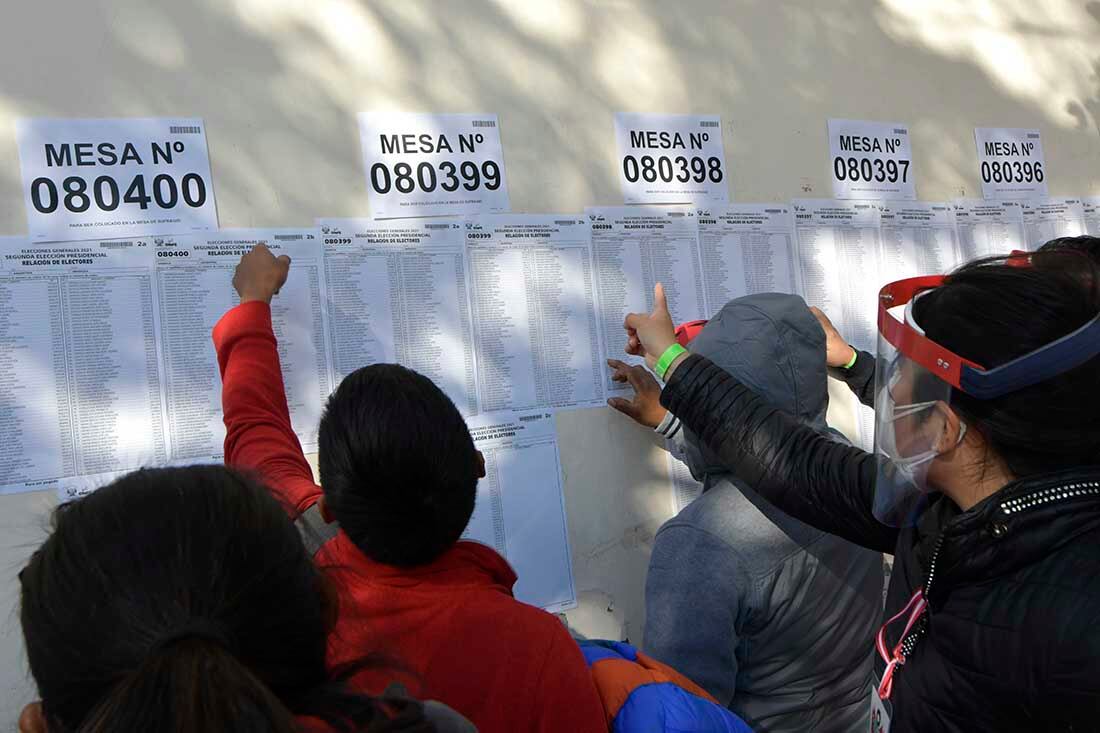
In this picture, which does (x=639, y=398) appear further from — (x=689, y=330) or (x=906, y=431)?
(x=906, y=431)

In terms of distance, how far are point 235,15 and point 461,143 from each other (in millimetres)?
484

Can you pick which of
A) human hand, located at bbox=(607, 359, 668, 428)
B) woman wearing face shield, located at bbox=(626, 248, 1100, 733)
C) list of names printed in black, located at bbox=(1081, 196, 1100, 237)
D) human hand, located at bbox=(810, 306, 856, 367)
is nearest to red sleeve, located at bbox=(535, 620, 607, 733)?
woman wearing face shield, located at bbox=(626, 248, 1100, 733)

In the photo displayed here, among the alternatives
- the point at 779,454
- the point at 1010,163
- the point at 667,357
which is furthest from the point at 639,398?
the point at 1010,163

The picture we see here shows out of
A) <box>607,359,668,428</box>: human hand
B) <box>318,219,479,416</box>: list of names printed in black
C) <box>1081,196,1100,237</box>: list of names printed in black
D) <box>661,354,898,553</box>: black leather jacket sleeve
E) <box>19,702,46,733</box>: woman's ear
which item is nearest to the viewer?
<box>19,702,46,733</box>: woman's ear

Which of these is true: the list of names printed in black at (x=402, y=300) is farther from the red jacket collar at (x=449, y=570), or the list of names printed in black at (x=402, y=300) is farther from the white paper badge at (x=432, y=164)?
the red jacket collar at (x=449, y=570)

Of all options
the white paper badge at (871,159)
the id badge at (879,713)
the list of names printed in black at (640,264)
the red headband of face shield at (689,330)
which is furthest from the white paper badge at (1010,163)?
the id badge at (879,713)

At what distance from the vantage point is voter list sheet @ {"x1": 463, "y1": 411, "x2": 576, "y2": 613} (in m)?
1.87

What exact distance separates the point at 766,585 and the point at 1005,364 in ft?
1.86

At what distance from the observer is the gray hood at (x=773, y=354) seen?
153 centimetres

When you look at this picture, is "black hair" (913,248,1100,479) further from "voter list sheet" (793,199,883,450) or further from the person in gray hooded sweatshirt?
"voter list sheet" (793,199,883,450)

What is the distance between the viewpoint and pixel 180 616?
584 mm

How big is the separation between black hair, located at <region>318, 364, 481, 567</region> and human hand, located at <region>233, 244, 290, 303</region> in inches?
25.4

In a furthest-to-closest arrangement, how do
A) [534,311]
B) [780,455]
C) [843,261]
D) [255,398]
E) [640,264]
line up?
1. [843,261]
2. [640,264]
3. [534,311]
4. [255,398]
5. [780,455]

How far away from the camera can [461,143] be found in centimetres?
187
